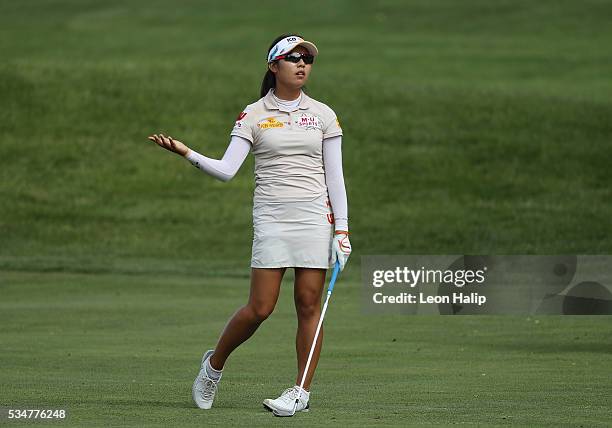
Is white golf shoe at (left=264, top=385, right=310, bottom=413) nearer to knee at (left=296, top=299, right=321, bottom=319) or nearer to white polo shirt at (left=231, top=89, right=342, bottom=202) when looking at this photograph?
knee at (left=296, top=299, right=321, bottom=319)

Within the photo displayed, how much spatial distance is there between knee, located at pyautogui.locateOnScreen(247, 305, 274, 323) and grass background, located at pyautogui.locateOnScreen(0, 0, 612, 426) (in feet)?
1.71

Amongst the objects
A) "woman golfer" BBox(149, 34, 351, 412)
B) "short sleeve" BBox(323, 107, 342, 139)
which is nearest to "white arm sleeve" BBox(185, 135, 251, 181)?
"woman golfer" BBox(149, 34, 351, 412)

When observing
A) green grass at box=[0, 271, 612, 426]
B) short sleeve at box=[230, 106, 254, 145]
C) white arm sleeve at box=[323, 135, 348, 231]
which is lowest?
green grass at box=[0, 271, 612, 426]

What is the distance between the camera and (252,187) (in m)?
29.8

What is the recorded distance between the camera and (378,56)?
132 ft

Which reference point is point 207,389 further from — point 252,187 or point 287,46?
point 252,187

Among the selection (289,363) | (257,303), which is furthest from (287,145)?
(289,363)

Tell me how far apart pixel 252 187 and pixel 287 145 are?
20.8 meters

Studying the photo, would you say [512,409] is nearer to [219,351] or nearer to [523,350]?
[219,351]

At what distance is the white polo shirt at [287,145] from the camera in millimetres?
9047

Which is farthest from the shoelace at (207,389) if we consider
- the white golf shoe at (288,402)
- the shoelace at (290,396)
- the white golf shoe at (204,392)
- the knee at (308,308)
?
the knee at (308,308)

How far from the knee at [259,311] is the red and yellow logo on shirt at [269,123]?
1026 mm

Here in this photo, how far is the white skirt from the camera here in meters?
9.02

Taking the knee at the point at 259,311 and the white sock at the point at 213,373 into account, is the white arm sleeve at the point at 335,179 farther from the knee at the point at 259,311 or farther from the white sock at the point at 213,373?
the white sock at the point at 213,373
